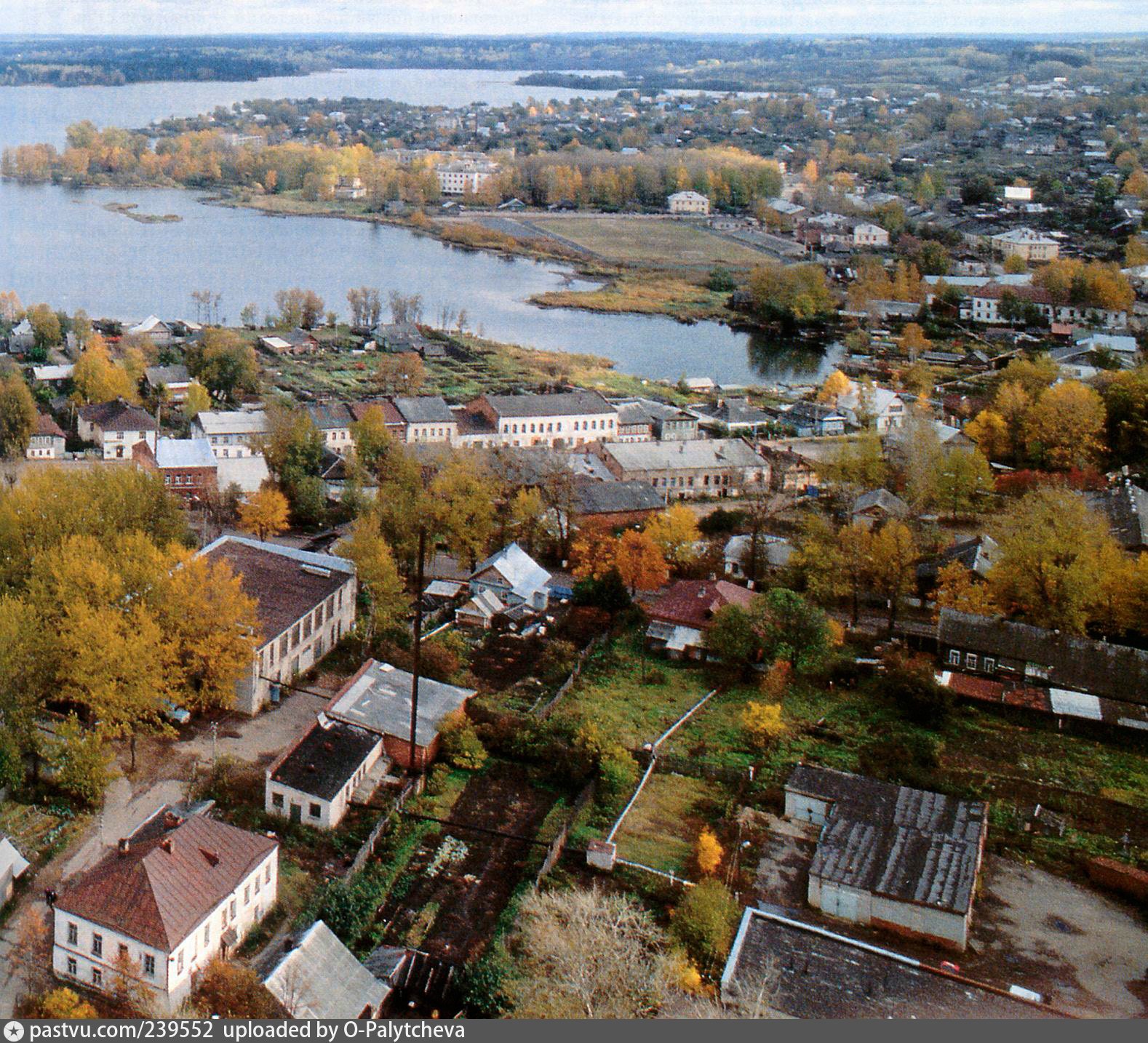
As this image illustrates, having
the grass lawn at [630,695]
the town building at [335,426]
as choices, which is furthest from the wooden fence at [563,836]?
the town building at [335,426]

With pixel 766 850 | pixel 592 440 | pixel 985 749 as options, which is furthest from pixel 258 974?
pixel 592 440

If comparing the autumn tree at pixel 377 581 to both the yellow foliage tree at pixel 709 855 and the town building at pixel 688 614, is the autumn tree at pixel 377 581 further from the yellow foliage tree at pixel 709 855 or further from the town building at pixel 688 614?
the yellow foliage tree at pixel 709 855

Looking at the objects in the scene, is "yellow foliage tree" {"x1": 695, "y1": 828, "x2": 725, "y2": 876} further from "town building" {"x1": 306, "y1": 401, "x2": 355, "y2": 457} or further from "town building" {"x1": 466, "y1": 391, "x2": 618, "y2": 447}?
"town building" {"x1": 466, "y1": 391, "x2": 618, "y2": 447}

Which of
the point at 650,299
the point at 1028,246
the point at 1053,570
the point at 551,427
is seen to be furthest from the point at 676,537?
the point at 1028,246

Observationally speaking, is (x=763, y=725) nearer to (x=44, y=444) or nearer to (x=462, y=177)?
(x=44, y=444)

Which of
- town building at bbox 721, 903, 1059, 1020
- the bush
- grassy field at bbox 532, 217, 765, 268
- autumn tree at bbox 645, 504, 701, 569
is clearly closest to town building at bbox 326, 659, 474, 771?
the bush

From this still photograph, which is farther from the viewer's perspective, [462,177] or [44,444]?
[462,177]
